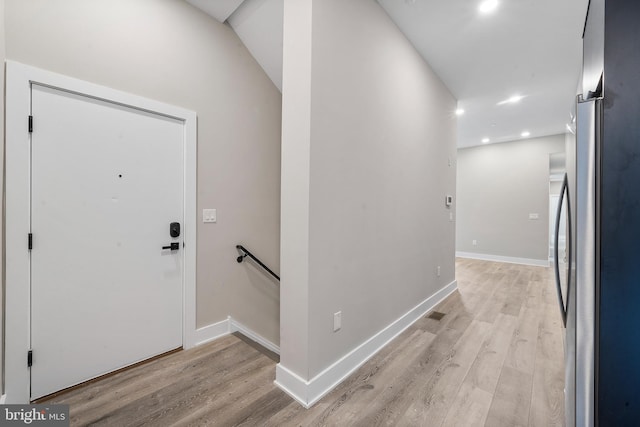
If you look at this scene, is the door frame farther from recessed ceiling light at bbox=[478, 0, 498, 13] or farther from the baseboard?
recessed ceiling light at bbox=[478, 0, 498, 13]

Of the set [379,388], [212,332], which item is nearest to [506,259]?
[379,388]

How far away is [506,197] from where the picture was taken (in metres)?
6.09

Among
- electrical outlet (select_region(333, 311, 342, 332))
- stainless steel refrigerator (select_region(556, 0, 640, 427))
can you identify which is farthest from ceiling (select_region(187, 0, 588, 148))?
electrical outlet (select_region(333, 311, 342, 332))

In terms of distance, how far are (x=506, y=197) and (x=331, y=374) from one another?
6262mm

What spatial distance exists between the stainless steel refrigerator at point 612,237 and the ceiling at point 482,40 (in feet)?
3.60

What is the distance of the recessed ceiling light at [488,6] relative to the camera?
6.96 ft

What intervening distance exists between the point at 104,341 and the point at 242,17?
2864 millimetres

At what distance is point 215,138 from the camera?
2.41m

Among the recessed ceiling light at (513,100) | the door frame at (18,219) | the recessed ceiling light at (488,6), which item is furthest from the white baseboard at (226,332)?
the recessed ceiling light at (513,100)

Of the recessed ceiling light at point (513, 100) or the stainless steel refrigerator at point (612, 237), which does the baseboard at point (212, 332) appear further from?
the recessed ceiling light at point (513, 100)

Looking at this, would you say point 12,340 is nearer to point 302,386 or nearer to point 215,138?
point 302,386

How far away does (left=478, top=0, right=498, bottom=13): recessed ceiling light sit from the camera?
212 cm

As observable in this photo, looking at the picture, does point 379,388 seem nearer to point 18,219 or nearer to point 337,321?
point 337,321

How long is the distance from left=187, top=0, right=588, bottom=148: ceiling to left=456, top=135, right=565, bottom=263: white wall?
2142 millimetres
